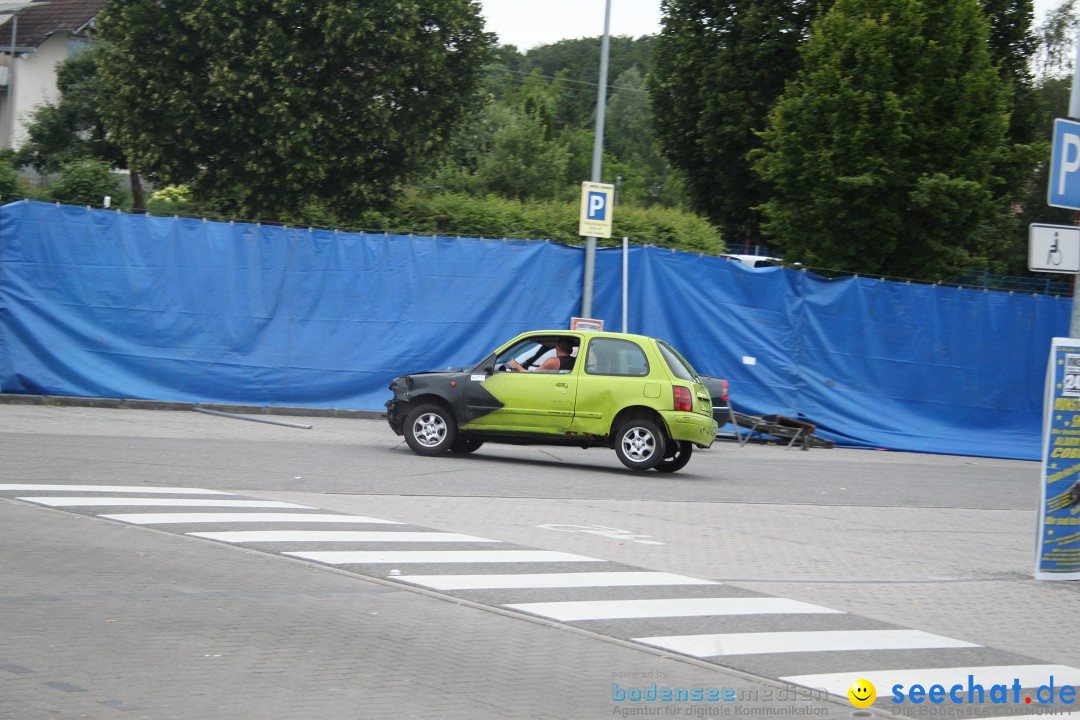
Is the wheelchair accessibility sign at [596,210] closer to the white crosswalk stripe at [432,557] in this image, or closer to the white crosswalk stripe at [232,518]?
the white crosswalk stripe at [232,518]

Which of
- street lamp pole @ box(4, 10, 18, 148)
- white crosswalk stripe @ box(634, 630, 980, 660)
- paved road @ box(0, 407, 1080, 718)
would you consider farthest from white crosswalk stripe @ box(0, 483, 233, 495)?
street lamp pole @ box(4, 10, 18, 148)

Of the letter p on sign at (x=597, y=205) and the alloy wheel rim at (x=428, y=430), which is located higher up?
the letter p on sign at (x=597, y=205)

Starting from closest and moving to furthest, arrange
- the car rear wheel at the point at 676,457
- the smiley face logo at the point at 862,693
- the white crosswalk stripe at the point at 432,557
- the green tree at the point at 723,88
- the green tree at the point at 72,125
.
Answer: the smiley face logo at the point at 862,693, the white crosswalk stripe at the point at 432,557, the car rear wheel at the point at 676,457, the green tree at the point at 723,88, the green tree at the point at 72,125

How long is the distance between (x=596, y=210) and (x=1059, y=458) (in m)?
11.6

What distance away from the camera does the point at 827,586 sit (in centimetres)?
929

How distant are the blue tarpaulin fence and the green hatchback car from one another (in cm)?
428

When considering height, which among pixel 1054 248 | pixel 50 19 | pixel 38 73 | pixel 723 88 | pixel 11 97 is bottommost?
pixel 1054 248

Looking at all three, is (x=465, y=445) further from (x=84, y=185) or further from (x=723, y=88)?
(x=723, y=88)

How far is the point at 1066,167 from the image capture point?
10.4 m

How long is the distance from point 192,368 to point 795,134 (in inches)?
545

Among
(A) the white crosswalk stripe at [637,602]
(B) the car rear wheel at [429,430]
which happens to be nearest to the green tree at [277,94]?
(B) the car rear wheel at [429,430]

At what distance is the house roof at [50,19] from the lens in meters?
50.7

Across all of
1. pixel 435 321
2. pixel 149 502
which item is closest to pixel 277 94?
pixel 435 321

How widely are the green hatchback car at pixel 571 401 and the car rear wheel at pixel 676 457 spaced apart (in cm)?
2
